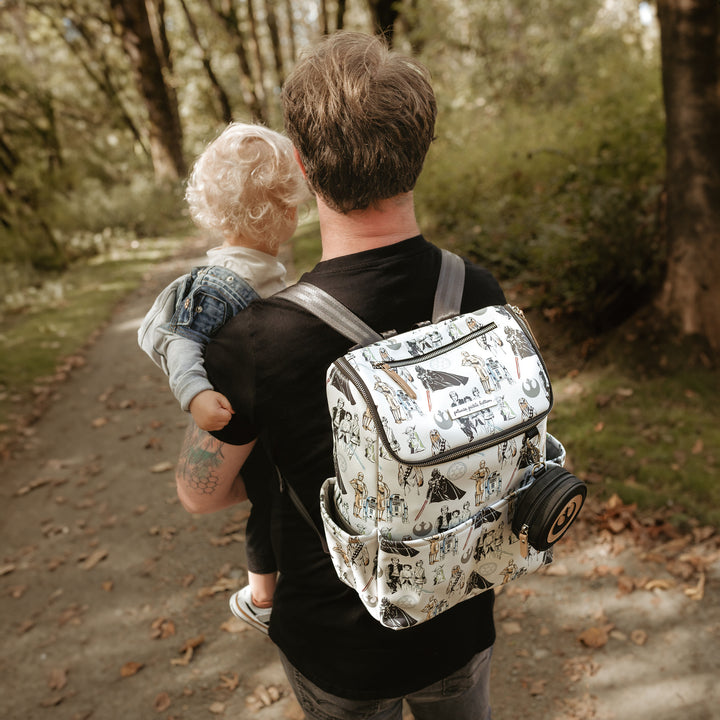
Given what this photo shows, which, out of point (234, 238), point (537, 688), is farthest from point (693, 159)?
point (234, 238)

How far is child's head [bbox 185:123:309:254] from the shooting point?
6.02 feet

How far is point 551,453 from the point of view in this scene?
146 cm

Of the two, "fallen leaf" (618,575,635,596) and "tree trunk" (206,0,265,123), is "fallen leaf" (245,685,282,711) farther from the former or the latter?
"tree trunk" (206,0,265,123)

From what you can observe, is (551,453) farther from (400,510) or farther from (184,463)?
(184,463)

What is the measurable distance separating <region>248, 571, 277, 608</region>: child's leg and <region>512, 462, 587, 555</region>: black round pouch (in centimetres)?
117

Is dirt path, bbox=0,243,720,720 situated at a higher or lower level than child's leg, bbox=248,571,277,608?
lower

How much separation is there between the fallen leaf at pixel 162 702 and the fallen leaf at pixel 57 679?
1.92 ft

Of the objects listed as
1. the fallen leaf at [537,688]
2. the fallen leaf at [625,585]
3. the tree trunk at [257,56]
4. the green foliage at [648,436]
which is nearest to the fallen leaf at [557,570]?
the fallen leaf at [625,585]

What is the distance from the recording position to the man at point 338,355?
1204 mm

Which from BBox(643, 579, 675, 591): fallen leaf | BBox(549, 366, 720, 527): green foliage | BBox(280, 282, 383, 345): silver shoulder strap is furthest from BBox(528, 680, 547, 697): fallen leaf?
BBox(280, 282, 383, 345): silver shoulder strap

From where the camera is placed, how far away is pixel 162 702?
319 centimetres

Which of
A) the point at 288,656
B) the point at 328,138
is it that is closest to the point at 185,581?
the point at 288,656

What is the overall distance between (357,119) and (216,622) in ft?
11.2

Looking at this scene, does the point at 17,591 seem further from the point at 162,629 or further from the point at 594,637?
the point at 594,637
